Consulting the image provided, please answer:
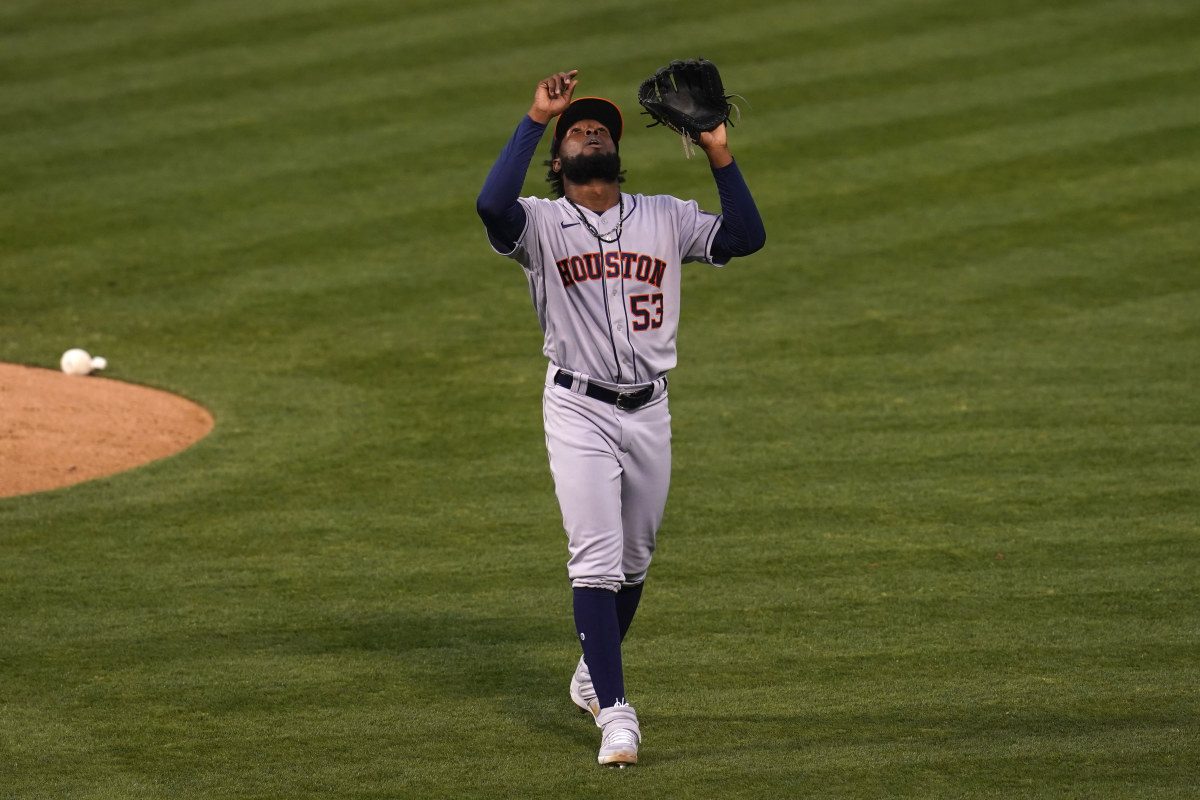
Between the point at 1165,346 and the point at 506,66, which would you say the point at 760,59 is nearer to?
the point at 506,66

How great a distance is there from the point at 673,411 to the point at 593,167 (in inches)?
164

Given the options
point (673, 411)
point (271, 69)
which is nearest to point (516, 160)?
point (673, 411)

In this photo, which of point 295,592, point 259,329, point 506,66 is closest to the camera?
point 295,592

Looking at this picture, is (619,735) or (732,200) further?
(732,200)

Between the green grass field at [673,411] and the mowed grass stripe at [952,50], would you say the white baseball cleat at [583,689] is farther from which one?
the mowed grass stripe at [952,50]

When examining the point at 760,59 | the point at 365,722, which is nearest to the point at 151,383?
the point at 365,722

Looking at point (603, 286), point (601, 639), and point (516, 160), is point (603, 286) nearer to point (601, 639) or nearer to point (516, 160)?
point (516, 160)

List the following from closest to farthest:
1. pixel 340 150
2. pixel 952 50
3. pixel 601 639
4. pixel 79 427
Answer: pixel 601 639, pixel 79 427, pixel 340 150, pixel 952 50

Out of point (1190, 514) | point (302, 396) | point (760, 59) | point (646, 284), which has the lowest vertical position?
point (1190, 514)

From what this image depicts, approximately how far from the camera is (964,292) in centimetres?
1087

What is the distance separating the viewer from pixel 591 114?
476 cm

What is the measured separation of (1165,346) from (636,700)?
5.94 meters

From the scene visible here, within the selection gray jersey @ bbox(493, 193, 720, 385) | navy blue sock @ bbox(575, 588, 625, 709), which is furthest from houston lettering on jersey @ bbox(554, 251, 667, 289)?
navy blue sock @ bbox(575, 588, 625, 709)

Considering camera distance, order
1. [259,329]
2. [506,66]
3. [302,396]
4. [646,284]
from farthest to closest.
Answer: [506,66] < [259,329] < [302,396] < [646,284]
